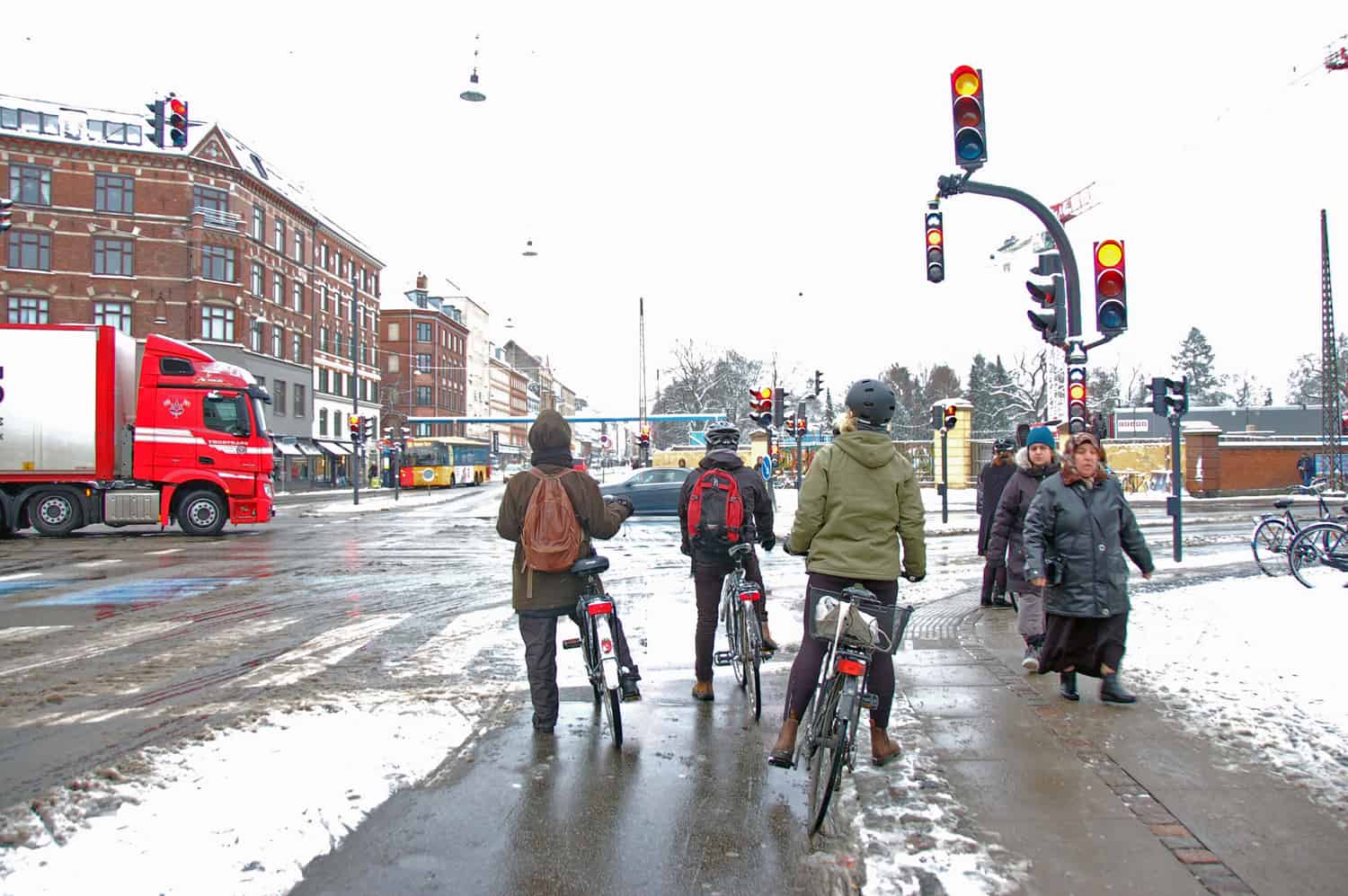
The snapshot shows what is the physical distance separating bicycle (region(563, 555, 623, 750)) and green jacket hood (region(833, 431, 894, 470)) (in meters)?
1.41

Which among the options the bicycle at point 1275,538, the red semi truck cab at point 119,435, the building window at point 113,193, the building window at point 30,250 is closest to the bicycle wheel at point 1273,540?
the bicycle at point 1275,538

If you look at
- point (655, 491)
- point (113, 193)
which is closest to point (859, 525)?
point (655, 491)

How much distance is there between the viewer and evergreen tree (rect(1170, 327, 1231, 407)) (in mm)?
97938

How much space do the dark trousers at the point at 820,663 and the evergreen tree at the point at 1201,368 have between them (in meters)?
107

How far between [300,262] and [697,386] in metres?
34.7

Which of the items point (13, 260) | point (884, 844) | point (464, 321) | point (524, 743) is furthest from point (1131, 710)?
point (464, 321)

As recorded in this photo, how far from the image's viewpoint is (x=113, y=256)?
4519 centimetres

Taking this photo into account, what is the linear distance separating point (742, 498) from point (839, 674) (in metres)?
2.07

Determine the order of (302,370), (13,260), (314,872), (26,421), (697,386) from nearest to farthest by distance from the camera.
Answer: (314,872), (26,421), (13,260), (302,370), (697,386)

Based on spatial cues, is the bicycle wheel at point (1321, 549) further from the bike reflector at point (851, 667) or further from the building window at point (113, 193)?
the building window at point (113, 193)

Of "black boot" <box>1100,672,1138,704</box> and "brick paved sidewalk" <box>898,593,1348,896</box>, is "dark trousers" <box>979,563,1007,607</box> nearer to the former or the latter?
"brick paved sidewalk" <box>898,593,1348,896</box>

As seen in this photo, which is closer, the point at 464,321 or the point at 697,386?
the point at 697,386

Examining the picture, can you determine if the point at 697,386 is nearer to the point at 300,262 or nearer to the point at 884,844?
the point at 300,262

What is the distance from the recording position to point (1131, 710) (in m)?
5.36
